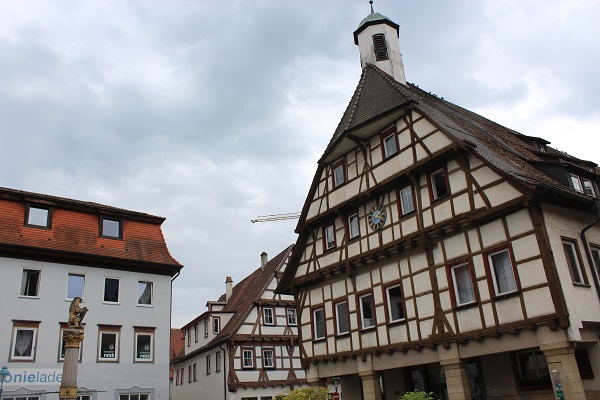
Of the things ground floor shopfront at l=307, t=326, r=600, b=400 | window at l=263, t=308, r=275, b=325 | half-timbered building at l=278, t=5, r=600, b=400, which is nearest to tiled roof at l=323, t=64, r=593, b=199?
half-timbered building at l=278, t=5, r=600, b=400

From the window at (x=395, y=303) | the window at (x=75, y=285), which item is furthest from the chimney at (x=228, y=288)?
the window at (x=395, y=303)

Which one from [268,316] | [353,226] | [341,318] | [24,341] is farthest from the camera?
[268,316]

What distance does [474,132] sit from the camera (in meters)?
22.0

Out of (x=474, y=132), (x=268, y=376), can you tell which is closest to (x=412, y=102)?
(x=474, y=132)

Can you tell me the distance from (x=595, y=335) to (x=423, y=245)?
6158 mm

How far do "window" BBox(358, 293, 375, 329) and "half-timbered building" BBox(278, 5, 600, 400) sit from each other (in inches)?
1.8

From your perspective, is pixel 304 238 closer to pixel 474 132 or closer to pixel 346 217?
pixel 346 217

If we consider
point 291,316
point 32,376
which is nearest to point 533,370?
point 32,376

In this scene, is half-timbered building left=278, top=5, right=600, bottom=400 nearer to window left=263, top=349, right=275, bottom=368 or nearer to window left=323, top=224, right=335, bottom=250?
window left=323, top=224, right=335, bottom=250

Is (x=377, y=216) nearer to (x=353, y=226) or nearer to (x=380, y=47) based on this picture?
(x=353, y=226)

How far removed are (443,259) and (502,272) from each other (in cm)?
239

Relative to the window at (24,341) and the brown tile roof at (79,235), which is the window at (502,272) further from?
the window at (24,341)

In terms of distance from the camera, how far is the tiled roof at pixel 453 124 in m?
18.0

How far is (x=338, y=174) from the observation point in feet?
83.0
